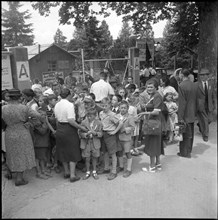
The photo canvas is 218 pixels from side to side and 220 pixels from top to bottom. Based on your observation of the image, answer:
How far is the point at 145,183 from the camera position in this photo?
14.1 feet

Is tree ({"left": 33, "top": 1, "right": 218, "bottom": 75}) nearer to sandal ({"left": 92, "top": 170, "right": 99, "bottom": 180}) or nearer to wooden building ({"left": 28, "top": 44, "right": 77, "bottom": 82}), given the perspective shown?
sandal ({"left": 92, "top": 170, "right": 99, "bottom": 180})

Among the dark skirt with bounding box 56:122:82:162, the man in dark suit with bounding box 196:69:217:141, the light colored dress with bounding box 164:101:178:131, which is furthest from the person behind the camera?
the light colored dress with bounding box 164:101:178:131

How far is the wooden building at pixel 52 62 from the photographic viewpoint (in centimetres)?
2152

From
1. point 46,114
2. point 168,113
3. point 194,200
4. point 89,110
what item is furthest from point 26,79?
point 194,200

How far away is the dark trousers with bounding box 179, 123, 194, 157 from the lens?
523 cm

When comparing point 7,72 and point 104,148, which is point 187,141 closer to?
point 104,148

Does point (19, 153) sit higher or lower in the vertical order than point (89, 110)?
lower

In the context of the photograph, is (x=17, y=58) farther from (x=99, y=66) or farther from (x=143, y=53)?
(x=99, y=66)

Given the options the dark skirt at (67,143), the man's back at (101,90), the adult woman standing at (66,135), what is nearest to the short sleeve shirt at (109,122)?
the adult woman standing at (66,135)

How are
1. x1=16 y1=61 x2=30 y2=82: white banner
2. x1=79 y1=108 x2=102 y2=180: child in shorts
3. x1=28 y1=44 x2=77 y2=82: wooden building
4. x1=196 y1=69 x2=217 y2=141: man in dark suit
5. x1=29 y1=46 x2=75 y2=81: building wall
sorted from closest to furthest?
x1=79 y1=108 x2=102 y2=180: child in shorts, x1=196 y1=69 x2=217 y2=141: man in dark suit, x1=16 y1=61 x2=30 y2=82: white banner, x1=29 y1=46 x2=75 y2=81: building wall, x1=28 y1=44 x2=77 y2=82: wooden building

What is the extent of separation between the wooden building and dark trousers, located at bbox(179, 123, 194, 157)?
676 inches

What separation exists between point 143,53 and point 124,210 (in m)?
8.27

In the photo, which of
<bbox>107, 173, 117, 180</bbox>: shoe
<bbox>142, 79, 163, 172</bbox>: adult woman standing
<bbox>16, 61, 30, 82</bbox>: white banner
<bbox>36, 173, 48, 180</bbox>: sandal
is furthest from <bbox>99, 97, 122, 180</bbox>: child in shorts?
<bbox>16, 61, 30, 82</bbox>: white banner

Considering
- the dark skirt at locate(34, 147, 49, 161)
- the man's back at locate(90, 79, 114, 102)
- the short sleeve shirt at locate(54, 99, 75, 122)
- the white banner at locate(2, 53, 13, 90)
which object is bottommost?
the dark skirt at locate(34, 147, 49, 161)
